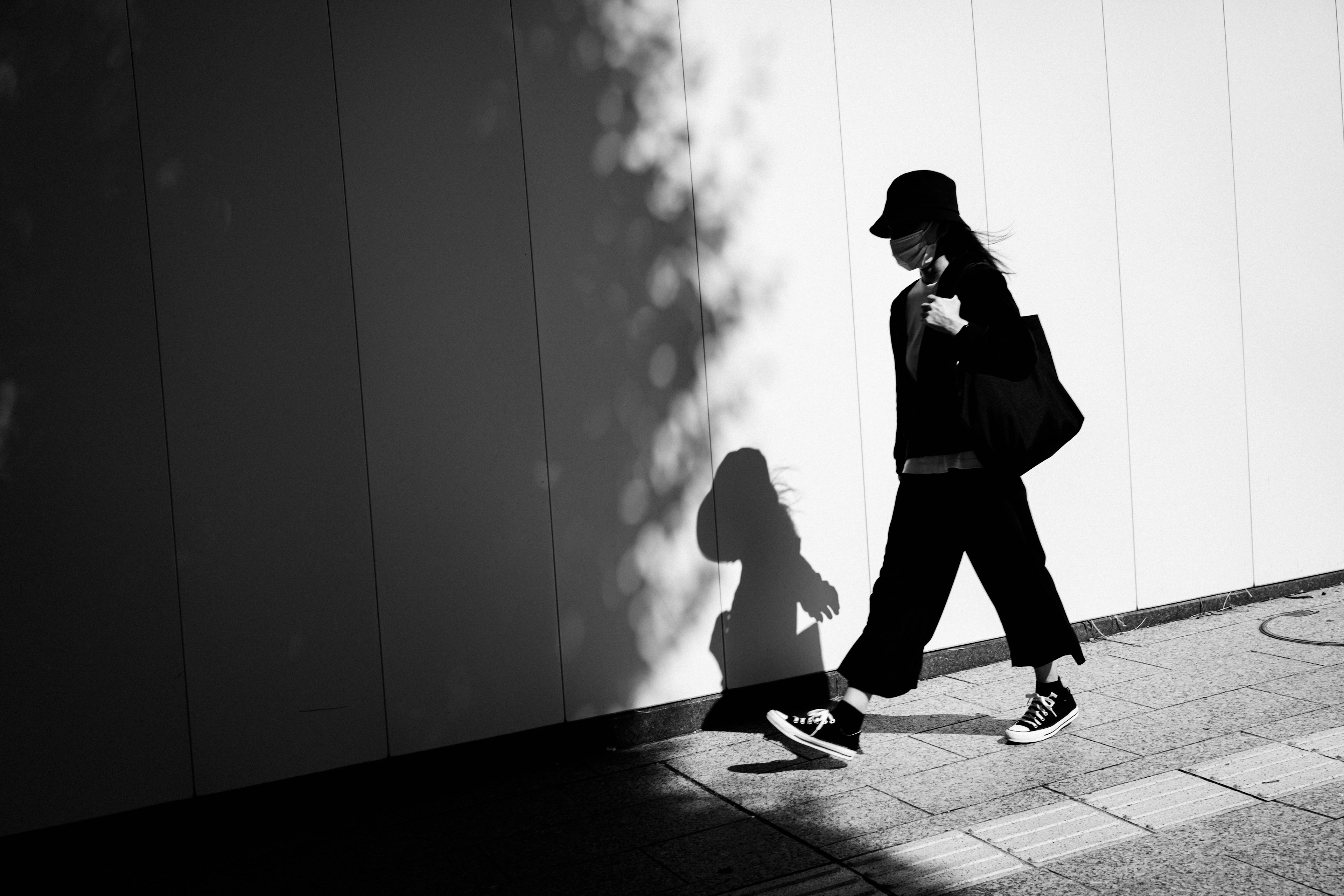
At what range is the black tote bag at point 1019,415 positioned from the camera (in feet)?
13.7

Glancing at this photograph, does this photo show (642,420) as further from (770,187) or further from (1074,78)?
(1074,78)

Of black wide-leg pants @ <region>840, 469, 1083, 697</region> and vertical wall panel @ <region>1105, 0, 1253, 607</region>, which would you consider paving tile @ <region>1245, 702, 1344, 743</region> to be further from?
vertical wall panel @ <region>1105, 0, 1253, 607</region>

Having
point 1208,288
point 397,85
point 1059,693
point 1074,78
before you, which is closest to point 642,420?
point 397,85

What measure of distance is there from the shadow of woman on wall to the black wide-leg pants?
0.79 m

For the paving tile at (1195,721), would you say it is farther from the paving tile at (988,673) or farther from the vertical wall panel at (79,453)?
the vertical wall panel at (79,453)

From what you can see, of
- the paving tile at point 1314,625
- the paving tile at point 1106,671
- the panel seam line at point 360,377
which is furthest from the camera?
the paving tile at point 1314,625

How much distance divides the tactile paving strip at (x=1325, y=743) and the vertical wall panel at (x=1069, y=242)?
1.73 metres

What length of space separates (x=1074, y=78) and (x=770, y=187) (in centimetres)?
188

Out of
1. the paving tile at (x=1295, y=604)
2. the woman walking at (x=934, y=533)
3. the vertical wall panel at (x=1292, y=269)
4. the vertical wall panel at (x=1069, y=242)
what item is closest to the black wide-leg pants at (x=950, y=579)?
the woman walking at (x=934, y=533)

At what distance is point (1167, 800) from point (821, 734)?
1.19m

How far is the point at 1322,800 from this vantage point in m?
3.63

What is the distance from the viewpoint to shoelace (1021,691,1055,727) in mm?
4480

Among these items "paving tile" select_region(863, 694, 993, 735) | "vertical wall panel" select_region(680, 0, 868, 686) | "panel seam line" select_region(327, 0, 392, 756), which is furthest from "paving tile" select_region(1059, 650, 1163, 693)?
"panel seam line" select_region(327, 0, 392, 756)

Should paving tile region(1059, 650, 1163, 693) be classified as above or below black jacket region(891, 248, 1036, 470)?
below
